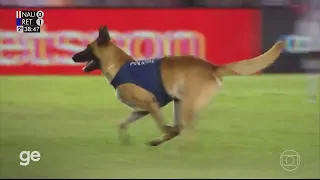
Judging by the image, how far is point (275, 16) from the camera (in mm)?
2889

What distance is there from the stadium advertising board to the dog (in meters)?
0.05

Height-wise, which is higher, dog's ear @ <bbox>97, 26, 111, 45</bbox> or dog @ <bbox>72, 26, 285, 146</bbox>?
dog's ear @ <bbox>97, 26, 111, 45</bbox>

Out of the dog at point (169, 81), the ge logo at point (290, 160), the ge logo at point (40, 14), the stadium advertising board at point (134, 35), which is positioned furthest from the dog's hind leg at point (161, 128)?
the ge logo at point (40, 14)

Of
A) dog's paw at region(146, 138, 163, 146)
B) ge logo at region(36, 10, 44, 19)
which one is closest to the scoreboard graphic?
ge logo at region(36, 10, 44, 19)

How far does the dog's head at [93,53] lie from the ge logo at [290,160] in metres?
0.65

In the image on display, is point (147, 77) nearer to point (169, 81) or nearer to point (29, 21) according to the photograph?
point (169, 81)

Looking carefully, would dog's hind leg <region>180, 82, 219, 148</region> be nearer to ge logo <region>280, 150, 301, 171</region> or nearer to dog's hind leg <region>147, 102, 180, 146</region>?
dog's hind leg <region>147, 102, 180, 146</region>

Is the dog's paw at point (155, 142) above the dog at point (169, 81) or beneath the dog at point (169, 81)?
beneath

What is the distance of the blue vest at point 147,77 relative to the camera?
110 inches

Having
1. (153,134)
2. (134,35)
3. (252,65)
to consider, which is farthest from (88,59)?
(252,65)

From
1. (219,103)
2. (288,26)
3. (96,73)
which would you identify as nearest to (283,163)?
(219,103)

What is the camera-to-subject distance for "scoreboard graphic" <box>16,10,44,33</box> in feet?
9.07

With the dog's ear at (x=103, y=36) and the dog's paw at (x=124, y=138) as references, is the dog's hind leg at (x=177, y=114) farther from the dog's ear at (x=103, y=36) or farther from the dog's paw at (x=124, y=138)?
the dog's ear at (x=103, y=36)

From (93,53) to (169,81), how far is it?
0.26 metres
